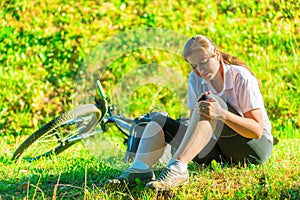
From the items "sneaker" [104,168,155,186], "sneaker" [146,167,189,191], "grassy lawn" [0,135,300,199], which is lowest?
"grassy lawn" [0,135,300,199]

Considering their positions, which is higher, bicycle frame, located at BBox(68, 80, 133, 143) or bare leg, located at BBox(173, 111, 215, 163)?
bare leg, located at BBox(173, 111, 215, 163)

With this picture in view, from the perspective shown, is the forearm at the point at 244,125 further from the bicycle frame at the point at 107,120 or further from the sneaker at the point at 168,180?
the bicycle frame at the point at 107,120

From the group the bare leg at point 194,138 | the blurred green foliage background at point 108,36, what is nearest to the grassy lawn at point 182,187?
the bare leg at point 194,138

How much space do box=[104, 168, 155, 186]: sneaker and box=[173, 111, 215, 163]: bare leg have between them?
241 mm

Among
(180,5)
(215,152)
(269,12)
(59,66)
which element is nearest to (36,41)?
(59,66)

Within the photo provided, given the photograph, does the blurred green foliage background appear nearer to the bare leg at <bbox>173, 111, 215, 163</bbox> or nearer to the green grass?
the green grass

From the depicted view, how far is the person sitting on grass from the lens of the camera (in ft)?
11.0

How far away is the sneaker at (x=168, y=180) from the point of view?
326 cm

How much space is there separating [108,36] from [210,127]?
3.75m

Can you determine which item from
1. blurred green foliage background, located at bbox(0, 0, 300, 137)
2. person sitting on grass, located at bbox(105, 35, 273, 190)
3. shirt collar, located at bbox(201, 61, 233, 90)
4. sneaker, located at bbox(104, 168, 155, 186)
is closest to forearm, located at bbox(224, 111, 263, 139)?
person sitting on grass, located at bbox(105, 35, 273, 190)

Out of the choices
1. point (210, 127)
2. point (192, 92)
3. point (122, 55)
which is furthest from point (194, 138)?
point (122, 55)

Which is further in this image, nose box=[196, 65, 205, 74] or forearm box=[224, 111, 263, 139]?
nose box=[196, 65, 205, 74]

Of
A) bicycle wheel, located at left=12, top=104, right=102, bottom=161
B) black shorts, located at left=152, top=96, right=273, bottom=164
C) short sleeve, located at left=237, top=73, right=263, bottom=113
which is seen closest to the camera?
short sleeve, located at left=237, top=73, right=263, bottom=113

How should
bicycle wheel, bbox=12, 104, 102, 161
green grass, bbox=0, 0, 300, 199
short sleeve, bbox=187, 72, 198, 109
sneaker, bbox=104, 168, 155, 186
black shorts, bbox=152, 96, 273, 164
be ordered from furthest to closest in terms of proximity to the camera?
green grass, bbox=0, 0, 300, 199
bicycle wheel, bbox=12, 104, 102, 161
short sleeve, bbox=187, 72, 198, 109
black shorts, bbox=152, 96, 273, 164
sneaker, bbox=104, 168, 155, 186
